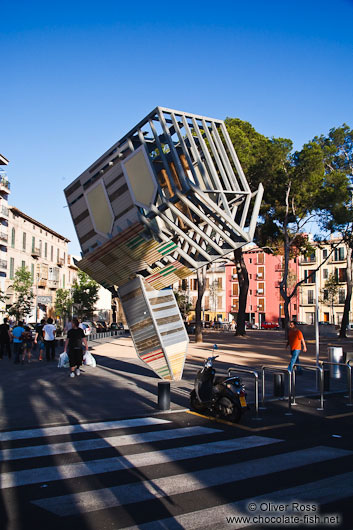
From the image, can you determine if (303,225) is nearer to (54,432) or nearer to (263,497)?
(54,432)

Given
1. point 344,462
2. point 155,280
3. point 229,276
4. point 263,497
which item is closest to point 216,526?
point 263,497

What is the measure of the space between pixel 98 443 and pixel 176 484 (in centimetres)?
230

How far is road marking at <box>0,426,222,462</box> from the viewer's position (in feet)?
23.8

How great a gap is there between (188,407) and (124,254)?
18.4 ft

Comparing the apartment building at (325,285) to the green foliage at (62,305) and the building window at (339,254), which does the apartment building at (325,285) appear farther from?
the green foliage at (62,305)

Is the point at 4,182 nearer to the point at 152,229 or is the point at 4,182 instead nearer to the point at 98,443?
the point at 152,229

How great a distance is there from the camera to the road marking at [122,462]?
20.1 ft

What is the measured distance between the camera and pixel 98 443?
783 centimetres

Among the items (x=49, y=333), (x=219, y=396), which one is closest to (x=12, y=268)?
(x=49, y=333)

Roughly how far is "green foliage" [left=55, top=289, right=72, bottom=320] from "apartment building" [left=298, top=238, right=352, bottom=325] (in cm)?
3173

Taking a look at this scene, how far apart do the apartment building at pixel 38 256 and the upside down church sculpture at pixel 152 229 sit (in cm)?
3223

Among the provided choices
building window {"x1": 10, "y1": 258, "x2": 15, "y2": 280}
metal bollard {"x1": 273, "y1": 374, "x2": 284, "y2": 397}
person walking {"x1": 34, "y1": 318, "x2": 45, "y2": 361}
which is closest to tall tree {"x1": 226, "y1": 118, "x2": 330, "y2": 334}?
person walking {"x1": 34, "y1": 318, "x2": 45, "y2": 361}

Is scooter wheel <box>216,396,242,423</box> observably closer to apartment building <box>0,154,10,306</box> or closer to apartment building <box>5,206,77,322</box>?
apartment building <box>5,206,77,322</box>

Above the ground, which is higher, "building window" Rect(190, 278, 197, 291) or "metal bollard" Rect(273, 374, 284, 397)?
"building window" Rect(190, 278, 197, 291)
